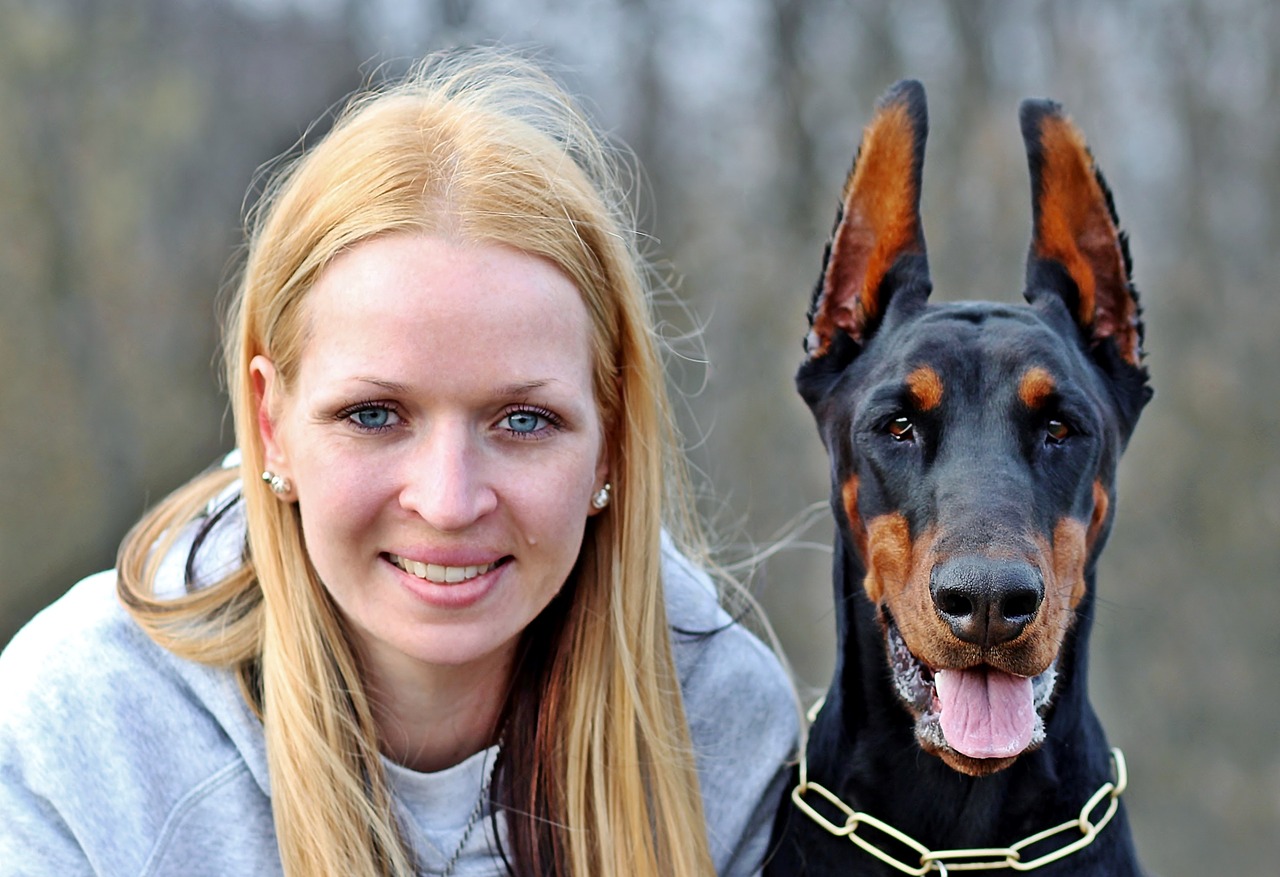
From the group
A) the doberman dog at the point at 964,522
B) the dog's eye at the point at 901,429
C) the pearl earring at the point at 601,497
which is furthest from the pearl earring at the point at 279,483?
the dog's eye at the point at 901,429

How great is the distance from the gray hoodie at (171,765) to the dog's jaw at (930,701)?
49 centimetres

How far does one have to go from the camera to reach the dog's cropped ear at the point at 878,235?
2537mm

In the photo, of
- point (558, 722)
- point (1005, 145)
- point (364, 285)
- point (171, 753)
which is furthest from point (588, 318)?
point (1005, 145)

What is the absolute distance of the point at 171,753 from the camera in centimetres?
256

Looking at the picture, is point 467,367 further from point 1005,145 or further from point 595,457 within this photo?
point 1005,145

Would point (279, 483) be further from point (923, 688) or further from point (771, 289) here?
point (771, 289)

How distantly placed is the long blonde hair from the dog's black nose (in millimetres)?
720

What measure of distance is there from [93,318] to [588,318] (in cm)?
725

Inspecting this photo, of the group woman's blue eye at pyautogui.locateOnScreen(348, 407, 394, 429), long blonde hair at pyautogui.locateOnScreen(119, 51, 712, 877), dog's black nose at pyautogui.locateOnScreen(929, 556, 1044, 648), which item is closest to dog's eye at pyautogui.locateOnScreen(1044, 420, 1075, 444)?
dog's black nose at pyautogui.locateOnScreen(929, 556, 1044, 648)

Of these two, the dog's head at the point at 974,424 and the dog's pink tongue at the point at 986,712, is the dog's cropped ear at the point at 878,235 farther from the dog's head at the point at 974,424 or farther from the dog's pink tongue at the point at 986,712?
the dog's pink tongue at the point at 986,712

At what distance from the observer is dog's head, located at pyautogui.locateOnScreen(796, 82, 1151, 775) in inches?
87.4

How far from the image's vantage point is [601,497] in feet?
8.82

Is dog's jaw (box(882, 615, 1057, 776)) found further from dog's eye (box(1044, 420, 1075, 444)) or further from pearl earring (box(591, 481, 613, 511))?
pearl earring (box(591, 481, 613, 511))

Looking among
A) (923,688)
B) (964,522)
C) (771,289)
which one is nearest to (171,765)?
(923,688)
